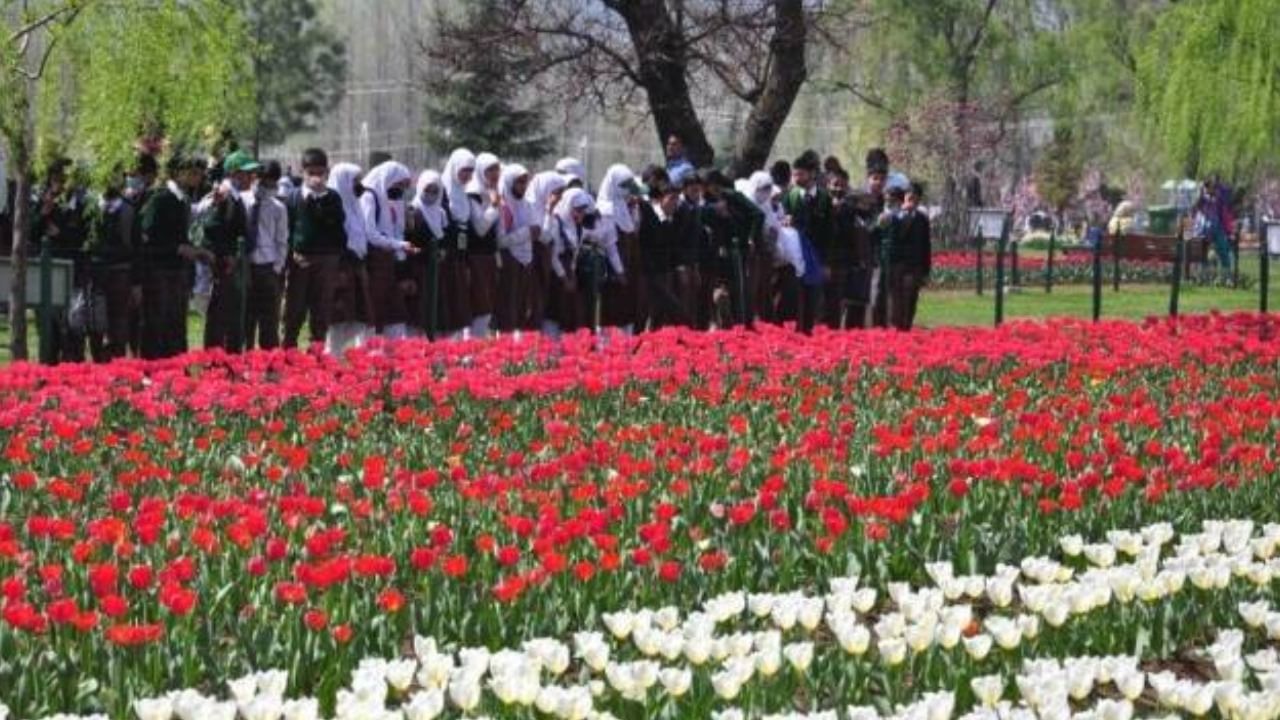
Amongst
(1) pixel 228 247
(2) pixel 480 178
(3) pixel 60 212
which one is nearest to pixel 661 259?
(2) pixel 480 178

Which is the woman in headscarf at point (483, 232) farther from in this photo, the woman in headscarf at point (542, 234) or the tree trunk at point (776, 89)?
the tree trunk at point (776, 89)

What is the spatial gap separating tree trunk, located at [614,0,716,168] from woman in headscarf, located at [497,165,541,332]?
39.3 ft

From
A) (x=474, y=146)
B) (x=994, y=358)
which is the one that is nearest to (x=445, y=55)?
(x=994, y=358)

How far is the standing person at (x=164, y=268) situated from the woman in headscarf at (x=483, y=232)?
2.33 m

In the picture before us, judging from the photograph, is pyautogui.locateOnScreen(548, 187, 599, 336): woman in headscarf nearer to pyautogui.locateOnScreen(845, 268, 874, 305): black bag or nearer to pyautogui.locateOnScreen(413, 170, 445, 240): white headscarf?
pyautogui.locateOnScreen(413, 170, 445, 240): white headscarf

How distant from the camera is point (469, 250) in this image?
17266 mm

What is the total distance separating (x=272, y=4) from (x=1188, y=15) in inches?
1575

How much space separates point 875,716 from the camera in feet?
15.6

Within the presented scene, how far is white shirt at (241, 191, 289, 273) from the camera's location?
15.9 metres

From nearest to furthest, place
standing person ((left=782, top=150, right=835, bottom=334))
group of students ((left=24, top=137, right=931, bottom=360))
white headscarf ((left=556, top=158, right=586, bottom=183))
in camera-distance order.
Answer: group of students ((left=24, top=137, right=931, bottom=360)), white headscarf ((left=556, top=158, right=586, bottom=183)), standing person ((left=782, top=150, right=835, bottom=334))

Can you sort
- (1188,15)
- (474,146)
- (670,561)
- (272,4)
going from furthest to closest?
1. (272,4)
2. (474,146)
3. (1188,15)
4. (670,561)

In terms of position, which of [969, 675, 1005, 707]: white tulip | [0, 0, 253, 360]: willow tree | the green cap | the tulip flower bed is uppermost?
[0, 0, 253, 360]: willow tree

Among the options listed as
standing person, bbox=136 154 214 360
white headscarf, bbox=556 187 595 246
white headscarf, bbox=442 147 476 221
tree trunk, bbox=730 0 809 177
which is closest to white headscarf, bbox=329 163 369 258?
white headscarf, bbox=442 147 476 221

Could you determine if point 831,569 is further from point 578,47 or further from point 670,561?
point 578,47
